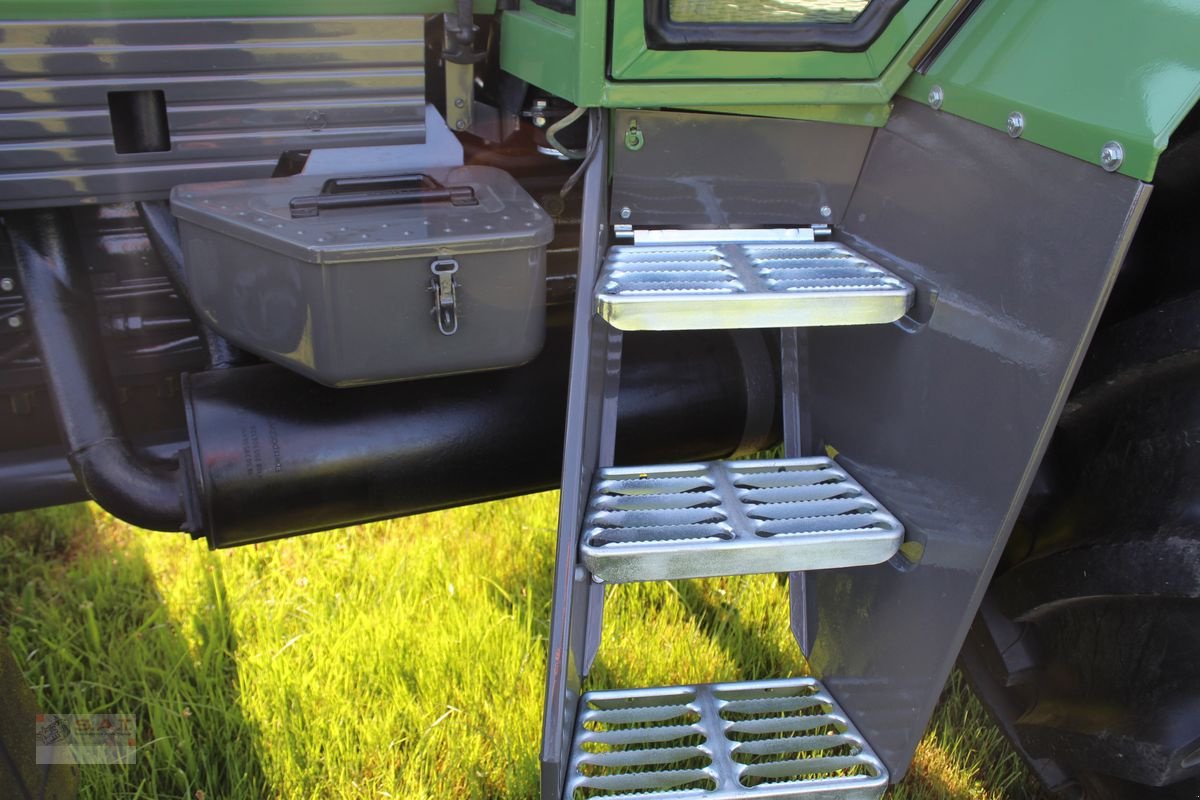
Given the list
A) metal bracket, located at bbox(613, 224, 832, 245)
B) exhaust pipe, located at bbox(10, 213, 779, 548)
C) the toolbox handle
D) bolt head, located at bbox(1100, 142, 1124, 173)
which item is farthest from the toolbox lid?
bolt head, located at bbox(1100, 142, 1124, 173)

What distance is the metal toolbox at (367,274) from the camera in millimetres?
1160

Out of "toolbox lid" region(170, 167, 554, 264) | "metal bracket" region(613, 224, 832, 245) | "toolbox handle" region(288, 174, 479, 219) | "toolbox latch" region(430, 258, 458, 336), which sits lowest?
"toolbox latch" region(430, 258, 458, 336)

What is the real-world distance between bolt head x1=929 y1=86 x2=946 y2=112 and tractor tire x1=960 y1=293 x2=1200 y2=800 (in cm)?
30

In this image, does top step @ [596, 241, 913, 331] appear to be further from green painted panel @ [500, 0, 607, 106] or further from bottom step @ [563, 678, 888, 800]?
bottom step @ [563, 678, 888, 800]

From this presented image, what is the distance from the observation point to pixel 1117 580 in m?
1.05

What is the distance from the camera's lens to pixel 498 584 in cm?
194

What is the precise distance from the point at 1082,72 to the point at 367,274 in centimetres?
75

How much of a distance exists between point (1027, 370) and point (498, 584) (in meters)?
1.16

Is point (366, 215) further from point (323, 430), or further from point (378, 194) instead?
point (323, 430)

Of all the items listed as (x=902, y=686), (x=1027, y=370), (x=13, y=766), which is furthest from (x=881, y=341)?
(x=13, y=766)

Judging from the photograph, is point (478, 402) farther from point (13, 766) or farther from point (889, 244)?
point (13, 766)

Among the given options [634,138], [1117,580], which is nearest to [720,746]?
[1117,580]

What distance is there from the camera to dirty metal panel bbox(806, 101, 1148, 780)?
99 centimetres

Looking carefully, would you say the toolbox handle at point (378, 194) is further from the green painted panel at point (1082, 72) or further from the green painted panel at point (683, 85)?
the green painted panel at point (1082, 72)
